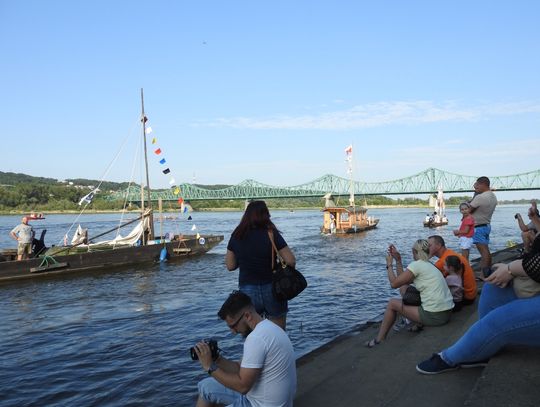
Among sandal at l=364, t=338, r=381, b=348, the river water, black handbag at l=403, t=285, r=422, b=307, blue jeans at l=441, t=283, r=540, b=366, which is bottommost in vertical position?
the river water

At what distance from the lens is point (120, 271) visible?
20.3 meters

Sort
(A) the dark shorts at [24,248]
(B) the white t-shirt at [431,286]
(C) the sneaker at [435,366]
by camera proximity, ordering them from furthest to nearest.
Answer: (A) the dark shorts at [24,248] → (B) the white t-shirt at [431,286] → (C) the sneaker at [435,366]

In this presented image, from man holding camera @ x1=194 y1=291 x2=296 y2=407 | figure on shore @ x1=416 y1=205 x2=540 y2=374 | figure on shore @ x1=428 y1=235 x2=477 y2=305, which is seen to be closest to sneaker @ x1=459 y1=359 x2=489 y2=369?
figure on shore @ x1=416 y1=205 x2=540 y2=374

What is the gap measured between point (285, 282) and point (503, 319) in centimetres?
181

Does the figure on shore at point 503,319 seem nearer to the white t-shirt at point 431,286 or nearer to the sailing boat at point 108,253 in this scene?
the white t-shirt at point 431,286

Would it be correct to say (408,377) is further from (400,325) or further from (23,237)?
(23,237)

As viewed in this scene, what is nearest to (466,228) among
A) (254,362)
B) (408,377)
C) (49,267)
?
(408,377)

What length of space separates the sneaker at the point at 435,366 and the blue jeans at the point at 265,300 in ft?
4.58

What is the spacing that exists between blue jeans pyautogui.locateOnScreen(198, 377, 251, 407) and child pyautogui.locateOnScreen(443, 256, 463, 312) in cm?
386

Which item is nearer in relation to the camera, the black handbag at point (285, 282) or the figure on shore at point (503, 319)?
the figure on shore at point (503, 319)

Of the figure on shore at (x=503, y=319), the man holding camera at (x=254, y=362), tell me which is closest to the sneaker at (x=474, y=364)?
the figure on shore at (x=503, y=319)

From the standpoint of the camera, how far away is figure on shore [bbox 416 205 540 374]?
3.35 metres

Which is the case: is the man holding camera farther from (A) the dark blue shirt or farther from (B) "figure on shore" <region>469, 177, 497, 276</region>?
(B) "figure on shore" <region>469, 177, 497, 276</region>

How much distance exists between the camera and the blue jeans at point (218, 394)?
3350 mm
